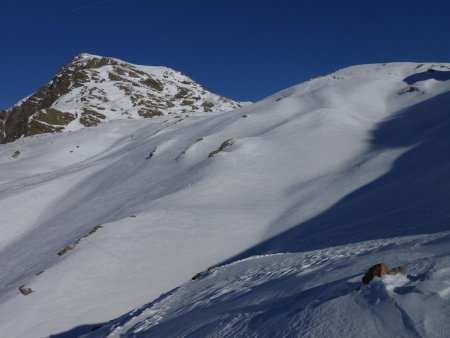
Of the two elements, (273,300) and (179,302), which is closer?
(273,300)

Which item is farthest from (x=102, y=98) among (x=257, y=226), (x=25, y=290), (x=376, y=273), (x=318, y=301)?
(x=376, y=273)

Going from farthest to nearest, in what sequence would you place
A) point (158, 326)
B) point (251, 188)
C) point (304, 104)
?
point (304, 104), point (251, 188), point (158, 326)

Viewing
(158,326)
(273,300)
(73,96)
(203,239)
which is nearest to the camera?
(273,300)

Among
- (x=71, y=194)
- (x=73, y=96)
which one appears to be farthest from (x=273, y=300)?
(x=73, y=96)

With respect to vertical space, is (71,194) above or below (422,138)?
above

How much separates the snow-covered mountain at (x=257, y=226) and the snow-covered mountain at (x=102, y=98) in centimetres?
4724

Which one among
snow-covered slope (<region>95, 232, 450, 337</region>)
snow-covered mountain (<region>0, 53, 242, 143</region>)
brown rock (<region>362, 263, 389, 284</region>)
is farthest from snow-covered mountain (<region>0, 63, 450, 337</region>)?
snow-covered mountain (<region>0, 53, 242, 143</region>)

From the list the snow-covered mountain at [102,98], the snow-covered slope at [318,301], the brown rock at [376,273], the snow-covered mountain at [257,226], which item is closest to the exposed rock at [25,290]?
the snow-covered mountain at [257,226]

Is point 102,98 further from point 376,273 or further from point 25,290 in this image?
point 376,273

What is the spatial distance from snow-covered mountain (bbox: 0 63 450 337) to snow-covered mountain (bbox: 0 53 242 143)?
4724 cm

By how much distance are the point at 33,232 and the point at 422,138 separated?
22767 mm

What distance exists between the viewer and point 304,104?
37.1 meters

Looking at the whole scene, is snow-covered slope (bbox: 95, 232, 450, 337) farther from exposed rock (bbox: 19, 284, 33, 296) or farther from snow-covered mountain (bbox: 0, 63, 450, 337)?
exposed rock (bbox: 19, 284, 33, 296)

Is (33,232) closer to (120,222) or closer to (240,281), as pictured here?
(120,222)
